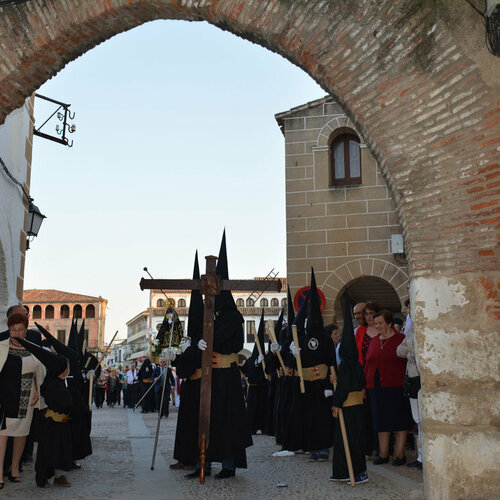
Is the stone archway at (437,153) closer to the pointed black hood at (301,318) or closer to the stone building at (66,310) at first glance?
the pointed black hood at (301,318)

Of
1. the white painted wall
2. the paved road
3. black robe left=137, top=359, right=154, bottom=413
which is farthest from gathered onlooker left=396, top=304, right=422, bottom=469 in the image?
black robe left=137, top=359, right=154, bottom=413

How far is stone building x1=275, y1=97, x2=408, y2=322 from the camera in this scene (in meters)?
14.8

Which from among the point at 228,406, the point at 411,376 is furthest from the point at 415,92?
the point at 228,406

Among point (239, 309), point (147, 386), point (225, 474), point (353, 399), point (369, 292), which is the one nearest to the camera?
point (353, 399)

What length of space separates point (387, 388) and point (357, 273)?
7.44 m

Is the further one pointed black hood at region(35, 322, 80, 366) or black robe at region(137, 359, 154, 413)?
black robe at region(137, 359, 154, 413)

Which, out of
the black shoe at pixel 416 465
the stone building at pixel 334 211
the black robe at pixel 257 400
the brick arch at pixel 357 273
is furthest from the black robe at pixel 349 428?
the brick arch at pixel 357 273

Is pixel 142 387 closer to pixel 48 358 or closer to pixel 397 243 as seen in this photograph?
pixel 397 243

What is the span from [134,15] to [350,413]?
4.44m

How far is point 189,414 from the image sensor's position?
7367mm

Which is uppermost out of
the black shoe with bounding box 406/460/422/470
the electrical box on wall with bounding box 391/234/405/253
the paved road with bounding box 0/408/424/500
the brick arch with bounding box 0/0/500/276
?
the electrical box on wall with bounding box 391/234/405/253

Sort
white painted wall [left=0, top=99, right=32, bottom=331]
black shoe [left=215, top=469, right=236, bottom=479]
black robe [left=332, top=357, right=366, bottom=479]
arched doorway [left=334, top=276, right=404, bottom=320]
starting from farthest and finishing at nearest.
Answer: arched doorway [left=334, top=276, right=404, bottom=320] < white painted wall [left=0, top=99, right=32, bottom=331] < black shoe [left=215, top=469, right=236, bottom=479] < black robe [left=332, top=357, right=366, bottom=479]

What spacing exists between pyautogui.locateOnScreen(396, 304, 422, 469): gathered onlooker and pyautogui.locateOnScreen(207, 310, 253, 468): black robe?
1.75 meters

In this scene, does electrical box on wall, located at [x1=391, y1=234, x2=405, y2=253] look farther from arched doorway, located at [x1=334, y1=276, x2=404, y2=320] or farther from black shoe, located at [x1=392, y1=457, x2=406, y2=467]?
black shoe, located at [x1=392, y1=457, x2=406, y2=467]
